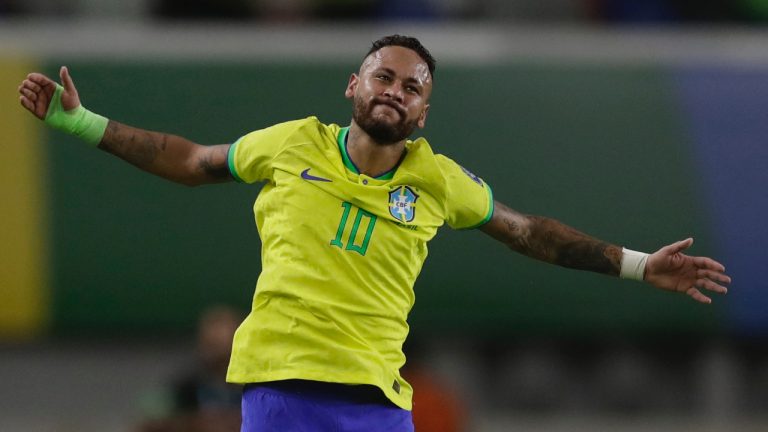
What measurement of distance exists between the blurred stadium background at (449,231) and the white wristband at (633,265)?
4.38m

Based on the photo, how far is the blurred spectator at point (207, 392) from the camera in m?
8.52

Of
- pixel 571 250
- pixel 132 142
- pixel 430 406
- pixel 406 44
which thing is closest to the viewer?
pixel 406 44

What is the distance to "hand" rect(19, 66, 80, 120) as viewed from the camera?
5328 mm

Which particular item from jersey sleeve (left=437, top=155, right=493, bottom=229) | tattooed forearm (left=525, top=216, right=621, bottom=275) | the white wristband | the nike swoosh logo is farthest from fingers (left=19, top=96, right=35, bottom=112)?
the white wristband

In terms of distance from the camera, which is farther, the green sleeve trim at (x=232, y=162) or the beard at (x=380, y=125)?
the green sleeve trim at (x=232, y=162)

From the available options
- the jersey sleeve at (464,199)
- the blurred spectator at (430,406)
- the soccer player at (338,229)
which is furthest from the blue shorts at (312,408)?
the blurred spectator at (430,406)

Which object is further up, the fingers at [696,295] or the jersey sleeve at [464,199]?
the jersey sleeve at [464,199]

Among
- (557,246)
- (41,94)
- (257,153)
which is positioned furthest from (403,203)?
(41,94)

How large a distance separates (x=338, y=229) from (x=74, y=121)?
1.10 m

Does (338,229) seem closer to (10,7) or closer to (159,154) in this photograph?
(159,154)

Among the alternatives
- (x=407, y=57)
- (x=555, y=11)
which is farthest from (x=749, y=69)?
(x=407, y=57)

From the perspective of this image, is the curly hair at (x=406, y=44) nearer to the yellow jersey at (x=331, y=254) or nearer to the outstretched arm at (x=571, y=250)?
the yellow jersey at (x=331, y=254)

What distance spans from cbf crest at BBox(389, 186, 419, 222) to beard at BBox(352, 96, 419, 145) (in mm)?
178

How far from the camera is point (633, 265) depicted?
5.52 meters
